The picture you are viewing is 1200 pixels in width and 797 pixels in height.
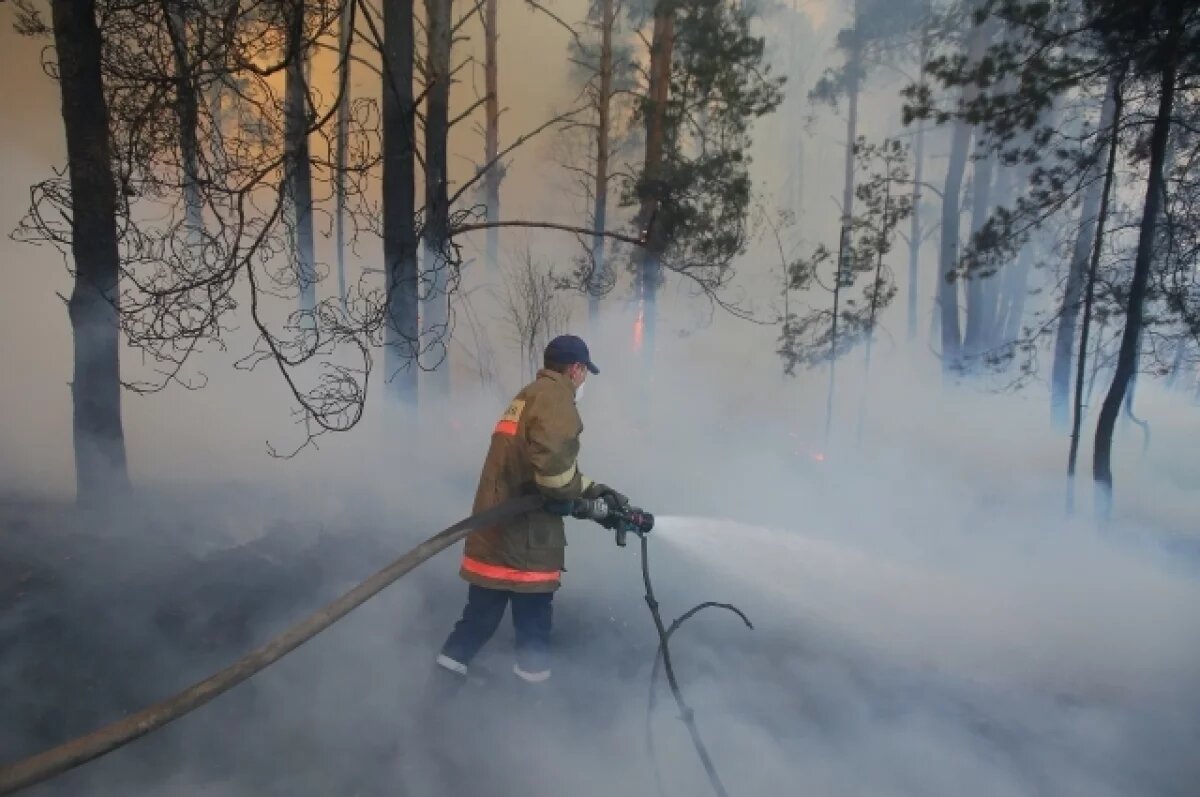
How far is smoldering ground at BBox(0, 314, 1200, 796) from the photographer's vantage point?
3.34 meters

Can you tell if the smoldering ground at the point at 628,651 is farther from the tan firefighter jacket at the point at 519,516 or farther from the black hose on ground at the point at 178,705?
the black hose on ground at the point at 178,705

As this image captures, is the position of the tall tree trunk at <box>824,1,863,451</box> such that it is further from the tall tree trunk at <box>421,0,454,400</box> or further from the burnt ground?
the burnt ground

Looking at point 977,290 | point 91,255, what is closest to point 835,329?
point 977,290

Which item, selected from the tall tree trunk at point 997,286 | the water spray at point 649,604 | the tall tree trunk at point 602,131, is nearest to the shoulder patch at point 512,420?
the water spray at point 649,604

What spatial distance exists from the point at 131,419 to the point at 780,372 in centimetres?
1079

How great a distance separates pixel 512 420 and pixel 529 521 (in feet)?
1.65

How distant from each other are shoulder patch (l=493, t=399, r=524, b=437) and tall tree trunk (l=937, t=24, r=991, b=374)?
39.9 ft

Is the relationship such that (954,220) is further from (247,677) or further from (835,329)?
(247,677)

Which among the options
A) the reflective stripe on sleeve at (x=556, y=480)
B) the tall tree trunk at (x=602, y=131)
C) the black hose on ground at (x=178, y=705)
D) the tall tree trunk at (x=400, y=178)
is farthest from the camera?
the tall tree trunk at (x=602, y=131)

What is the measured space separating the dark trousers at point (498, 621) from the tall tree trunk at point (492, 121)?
10079mm

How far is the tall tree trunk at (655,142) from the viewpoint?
36.2ft

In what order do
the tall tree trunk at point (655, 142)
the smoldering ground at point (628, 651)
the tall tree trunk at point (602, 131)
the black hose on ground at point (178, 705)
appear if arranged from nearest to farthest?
the black hose on ground at point (178, 705)
the smoldering ground at point (628, 651)
the tall tree trunk at point (655, 142)
the tall tree trunk at point (602, 131)

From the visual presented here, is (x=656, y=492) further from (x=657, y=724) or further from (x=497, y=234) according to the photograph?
(x=497, y=234)

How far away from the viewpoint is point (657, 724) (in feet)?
12.1
